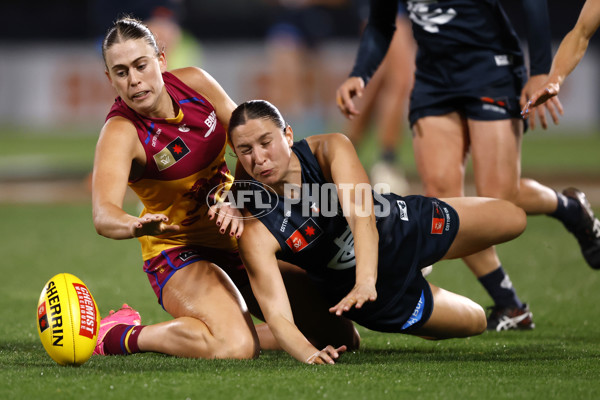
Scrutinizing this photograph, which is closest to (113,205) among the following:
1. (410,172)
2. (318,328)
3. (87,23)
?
(318,328)

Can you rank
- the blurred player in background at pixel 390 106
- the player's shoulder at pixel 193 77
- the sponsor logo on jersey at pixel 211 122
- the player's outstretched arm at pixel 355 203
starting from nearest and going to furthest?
1. the player's outstretched arm at pixel 355 203
2. the sponsor logo on jersey at pixel 211 122
3. the player's shoulder at pixel 193 77
4. the blurred player in background at pixel 390 106

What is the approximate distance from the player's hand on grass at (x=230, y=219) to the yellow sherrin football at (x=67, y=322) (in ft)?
1.94

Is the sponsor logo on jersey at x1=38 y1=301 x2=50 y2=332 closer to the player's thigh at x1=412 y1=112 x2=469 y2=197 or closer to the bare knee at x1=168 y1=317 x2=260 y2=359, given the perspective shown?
the bare knee at x1=168 y1=317 x2=260 y2=359

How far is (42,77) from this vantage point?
2025 cm

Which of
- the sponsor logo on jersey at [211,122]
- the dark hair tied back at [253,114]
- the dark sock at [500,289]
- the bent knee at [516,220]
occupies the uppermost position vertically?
the dark hair tied back at [253,114]

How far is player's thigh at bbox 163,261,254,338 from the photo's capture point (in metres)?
3.72

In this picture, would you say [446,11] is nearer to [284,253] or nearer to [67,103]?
[284,253]

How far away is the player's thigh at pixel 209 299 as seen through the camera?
3.72 meters

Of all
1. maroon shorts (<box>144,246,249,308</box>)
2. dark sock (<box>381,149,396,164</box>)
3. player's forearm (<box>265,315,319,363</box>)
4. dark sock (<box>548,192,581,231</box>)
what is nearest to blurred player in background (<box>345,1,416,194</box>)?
dark sock (<box>381,149,396,164</box>)

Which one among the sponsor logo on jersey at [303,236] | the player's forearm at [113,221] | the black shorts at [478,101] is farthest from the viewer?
the black shorts at [478,101]

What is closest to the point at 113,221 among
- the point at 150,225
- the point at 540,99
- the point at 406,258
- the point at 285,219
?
the point at 150,225

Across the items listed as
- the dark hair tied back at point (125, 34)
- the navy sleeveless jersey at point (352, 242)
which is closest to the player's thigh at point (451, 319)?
the navy sleeveless jersey at point (352, 242)

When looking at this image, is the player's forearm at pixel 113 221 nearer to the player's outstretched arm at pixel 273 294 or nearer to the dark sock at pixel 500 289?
the player's outstretched arm at pixel 273 294

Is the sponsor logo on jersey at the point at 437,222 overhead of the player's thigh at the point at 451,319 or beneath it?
overhead
